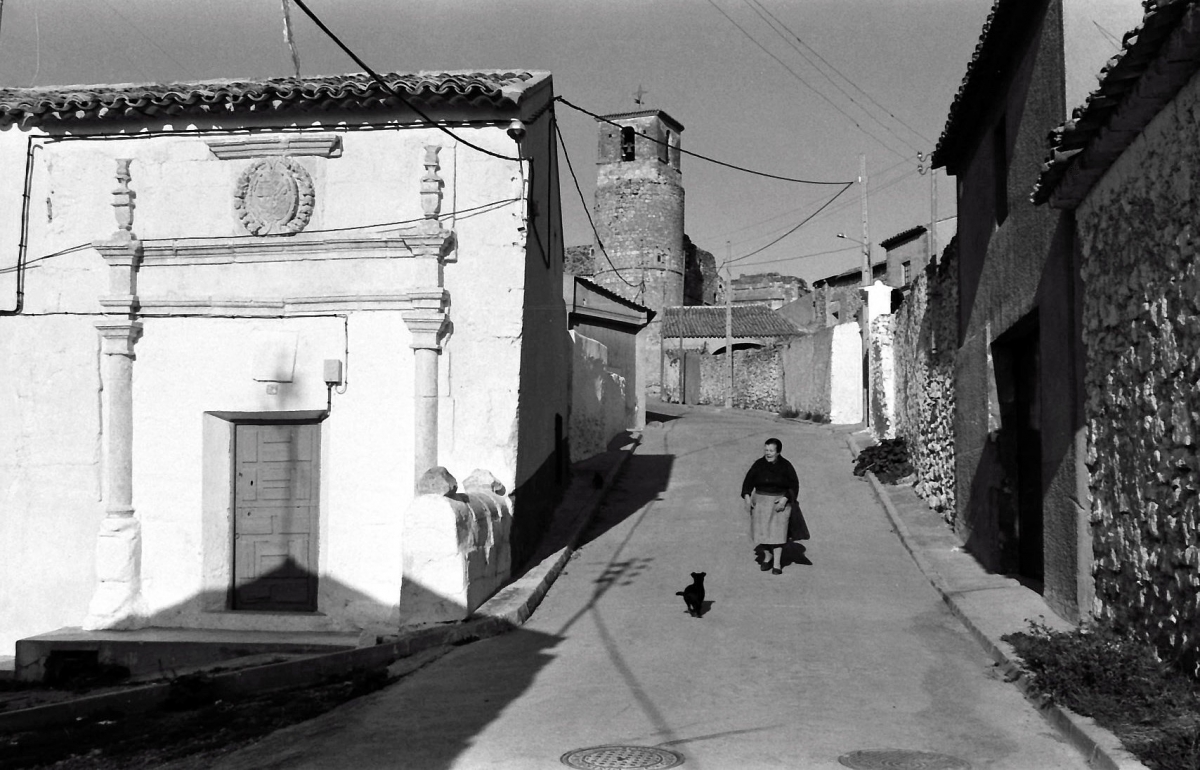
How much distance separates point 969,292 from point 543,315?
16.5 feet

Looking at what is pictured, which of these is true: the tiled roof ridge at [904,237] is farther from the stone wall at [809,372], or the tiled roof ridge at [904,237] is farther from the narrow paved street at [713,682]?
the narrow paved street at [713,682]

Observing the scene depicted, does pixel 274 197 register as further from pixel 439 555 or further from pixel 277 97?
pixel 439 555

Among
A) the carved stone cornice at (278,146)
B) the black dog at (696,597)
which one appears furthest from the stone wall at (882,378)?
the carved stone cornice at (278,146)

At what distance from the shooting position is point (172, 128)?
41.1 ft

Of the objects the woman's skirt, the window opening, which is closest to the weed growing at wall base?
the woman's skirt

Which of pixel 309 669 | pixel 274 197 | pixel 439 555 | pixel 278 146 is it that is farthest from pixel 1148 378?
pixel 278 146

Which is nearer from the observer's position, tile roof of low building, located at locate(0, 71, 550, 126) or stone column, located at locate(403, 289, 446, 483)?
stone column, located at locate(403, 289, 446, 483)

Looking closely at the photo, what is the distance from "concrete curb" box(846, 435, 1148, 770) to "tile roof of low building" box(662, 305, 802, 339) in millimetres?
35993

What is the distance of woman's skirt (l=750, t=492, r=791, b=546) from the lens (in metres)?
12.6

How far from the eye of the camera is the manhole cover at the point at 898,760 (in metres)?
5.85

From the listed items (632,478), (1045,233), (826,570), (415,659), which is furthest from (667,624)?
(632,478)

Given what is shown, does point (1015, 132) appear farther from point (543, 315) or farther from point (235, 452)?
point (235, 452)

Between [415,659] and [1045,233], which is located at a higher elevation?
[1045,233]

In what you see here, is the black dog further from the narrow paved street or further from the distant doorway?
the distant doorway
